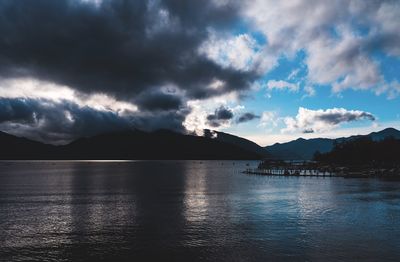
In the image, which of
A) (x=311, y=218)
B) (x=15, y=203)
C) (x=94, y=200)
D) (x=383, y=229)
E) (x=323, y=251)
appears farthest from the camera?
(x=94, y=200)

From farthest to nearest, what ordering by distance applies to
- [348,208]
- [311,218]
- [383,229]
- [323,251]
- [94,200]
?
[94,200] < [348,208] < [311,218] < [383,229] < [323,251]

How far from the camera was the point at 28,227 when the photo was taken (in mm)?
46906

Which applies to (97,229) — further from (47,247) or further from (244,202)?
(244,202)

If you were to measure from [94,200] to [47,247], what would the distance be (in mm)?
40896

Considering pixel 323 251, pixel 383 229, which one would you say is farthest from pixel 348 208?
pixel 323 251

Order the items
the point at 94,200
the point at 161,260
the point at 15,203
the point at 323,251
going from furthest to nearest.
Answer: the point at 94,200 → the point at 15,203 → the point at 323,251 → the point at 161,260

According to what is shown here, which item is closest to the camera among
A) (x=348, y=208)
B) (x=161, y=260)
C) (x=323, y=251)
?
(x=161, y=260)

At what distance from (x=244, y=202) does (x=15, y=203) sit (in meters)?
47.6

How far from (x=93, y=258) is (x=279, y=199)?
52.2 m

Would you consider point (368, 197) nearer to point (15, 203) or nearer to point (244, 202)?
point (244, 202)

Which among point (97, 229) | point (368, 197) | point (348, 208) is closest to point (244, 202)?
point (348, 208)

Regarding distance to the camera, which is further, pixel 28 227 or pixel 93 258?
pixel 28 227

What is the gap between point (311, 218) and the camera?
53.1m

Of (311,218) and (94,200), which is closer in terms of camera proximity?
(311,218)
